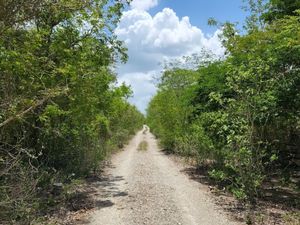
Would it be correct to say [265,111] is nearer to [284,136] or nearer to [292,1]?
[284,136]

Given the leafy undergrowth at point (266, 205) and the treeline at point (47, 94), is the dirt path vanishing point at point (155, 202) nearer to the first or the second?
the leafy undergrowth at point (266, 205)

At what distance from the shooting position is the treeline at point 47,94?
6727mm

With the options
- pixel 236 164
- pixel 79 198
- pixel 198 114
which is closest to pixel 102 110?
pixel 198 114

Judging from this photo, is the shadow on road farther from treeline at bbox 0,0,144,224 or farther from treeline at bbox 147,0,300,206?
treeline at bbox 147,0,300,206

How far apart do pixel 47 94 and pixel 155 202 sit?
5909mm

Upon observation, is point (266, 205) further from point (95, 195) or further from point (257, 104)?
point (95, 195)

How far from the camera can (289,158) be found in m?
14.0

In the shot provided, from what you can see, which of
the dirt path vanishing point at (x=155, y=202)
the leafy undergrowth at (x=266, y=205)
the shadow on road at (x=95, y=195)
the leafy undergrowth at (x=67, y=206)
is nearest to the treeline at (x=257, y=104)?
the leafy undergrowth at (x=266, y=205)

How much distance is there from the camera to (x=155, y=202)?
11469 mm

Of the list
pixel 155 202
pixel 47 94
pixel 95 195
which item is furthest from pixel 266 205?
pixel 47 94

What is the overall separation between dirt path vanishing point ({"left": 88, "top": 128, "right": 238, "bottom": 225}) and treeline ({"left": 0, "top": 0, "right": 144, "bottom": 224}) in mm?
1722

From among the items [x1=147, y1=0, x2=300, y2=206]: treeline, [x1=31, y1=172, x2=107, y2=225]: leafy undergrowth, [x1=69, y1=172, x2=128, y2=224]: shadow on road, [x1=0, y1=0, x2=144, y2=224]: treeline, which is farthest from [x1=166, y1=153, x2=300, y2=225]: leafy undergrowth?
[x1=0, y1=0, x2=144, y2=224]: treeline

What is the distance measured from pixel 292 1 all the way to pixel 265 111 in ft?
19.5

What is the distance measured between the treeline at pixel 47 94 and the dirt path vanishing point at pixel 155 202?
172 centimetres
